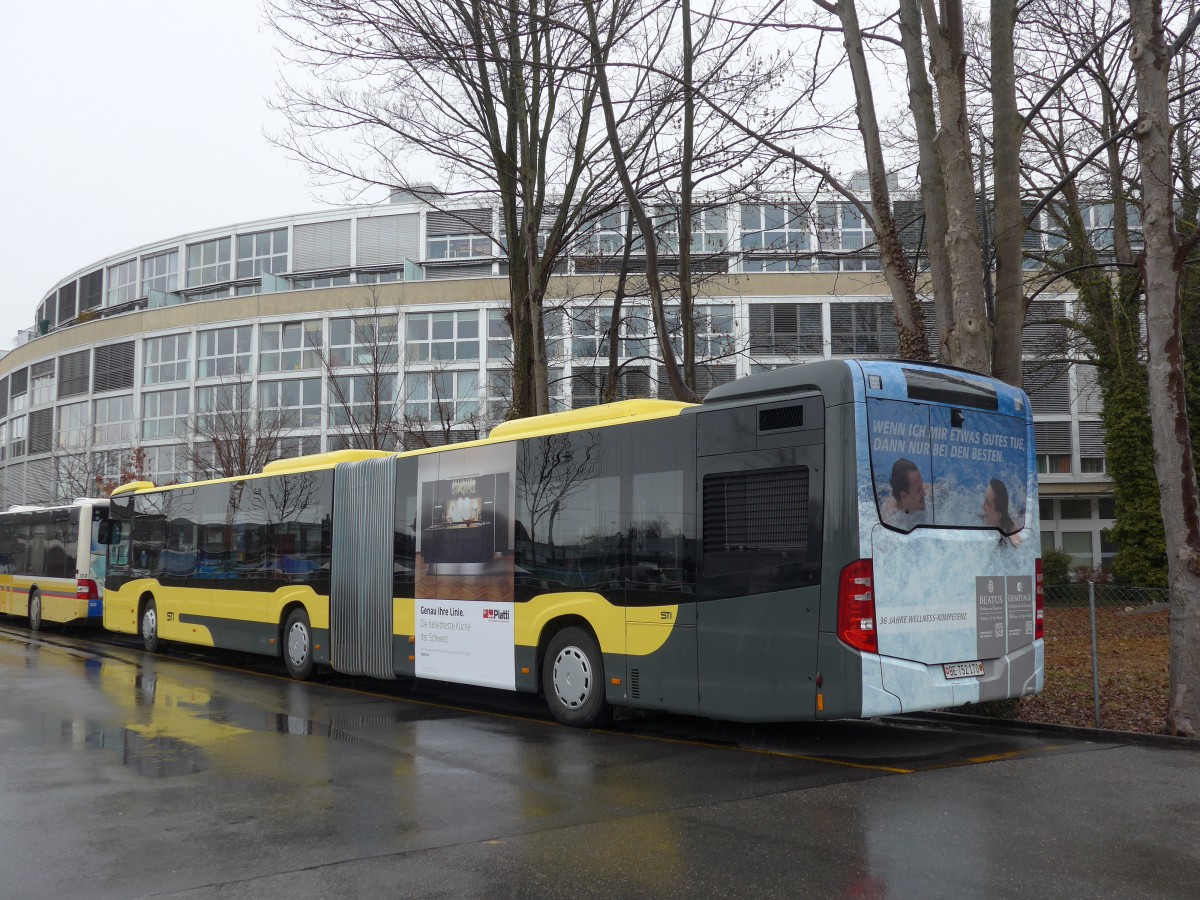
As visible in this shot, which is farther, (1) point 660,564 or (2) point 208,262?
(2) point 208,262

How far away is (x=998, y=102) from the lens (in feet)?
38.8

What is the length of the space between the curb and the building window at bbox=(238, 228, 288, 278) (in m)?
46.6

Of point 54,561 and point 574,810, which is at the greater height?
point 54,561

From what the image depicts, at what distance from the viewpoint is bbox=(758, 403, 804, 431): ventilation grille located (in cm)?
859

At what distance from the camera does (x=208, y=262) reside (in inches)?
2137

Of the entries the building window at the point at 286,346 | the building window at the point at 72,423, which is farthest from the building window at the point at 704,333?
the building window at the point at 72,423

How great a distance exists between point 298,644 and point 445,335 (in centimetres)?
3171

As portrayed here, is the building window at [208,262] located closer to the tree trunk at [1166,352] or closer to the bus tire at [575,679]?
the bus tire at [575,679]

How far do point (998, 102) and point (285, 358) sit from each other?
40871mm

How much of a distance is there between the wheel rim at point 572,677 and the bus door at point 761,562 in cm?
155

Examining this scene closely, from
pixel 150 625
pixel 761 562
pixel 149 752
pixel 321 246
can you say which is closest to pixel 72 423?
pixel 321 246

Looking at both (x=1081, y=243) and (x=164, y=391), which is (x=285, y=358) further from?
(x=1081, y=243)

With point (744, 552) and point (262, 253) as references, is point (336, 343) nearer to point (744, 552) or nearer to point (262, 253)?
point (262, 253)

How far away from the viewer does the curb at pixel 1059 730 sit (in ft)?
30.2
